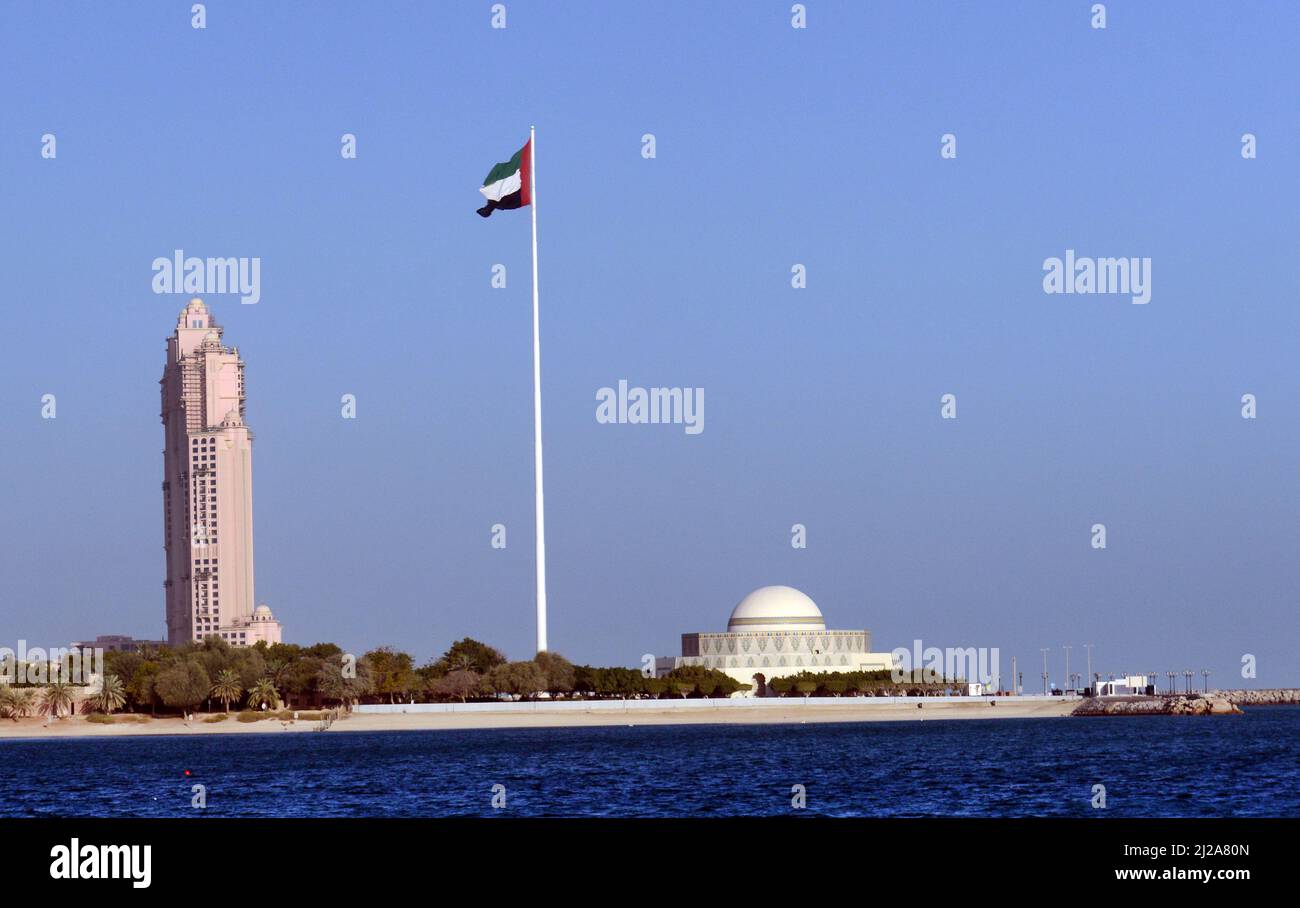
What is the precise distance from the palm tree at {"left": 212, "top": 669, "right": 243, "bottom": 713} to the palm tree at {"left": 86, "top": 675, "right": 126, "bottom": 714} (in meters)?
7.65

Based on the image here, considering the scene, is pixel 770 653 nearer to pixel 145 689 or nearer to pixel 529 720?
pixel 529 720

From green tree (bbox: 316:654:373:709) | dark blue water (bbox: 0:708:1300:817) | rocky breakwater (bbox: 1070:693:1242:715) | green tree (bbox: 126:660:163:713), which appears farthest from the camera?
rocky breakwater (bbox: 1070:693:1242:715)

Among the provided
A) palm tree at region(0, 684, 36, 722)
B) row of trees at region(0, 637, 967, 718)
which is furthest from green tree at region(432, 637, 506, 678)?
palm tree at region(0, 684, 36, 722)

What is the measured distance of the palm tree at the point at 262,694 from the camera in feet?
491

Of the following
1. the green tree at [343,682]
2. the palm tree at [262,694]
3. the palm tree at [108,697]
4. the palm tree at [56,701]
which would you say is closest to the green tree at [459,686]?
the green tree at [343,682]

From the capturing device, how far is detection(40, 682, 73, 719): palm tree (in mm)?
145125

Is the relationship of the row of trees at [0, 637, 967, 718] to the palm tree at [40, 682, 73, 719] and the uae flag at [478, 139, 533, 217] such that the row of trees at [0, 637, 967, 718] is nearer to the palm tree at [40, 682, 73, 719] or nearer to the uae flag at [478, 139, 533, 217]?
the palm tree at [40, 682, 73, 719]

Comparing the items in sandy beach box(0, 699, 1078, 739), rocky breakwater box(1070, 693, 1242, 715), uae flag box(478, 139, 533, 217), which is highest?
uae flag box(478, 139, 533, 217)

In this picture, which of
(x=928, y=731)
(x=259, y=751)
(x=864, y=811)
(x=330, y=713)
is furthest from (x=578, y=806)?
(x=330, y=713)

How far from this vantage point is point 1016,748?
87625 millimetres

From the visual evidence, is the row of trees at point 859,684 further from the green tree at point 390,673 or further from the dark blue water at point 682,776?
the dark blue water at point 682,776

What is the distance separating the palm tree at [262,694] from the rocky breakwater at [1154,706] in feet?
262
